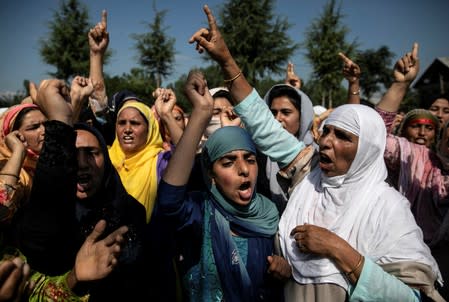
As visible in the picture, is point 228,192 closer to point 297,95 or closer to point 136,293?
point 136,293

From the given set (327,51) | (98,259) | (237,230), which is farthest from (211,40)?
(327,51)

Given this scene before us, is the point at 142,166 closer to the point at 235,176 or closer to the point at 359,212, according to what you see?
the point at 235,176

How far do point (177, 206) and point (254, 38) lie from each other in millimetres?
18392

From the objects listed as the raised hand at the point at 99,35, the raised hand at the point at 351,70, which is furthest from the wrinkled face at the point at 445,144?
the raised hand at the point at 99,35

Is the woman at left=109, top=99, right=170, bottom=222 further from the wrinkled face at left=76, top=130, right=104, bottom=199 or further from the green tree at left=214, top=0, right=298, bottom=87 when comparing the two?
the green tree at left=214, top=0, right=298, bottom=87

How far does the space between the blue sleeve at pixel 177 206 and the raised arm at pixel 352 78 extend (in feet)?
6.20

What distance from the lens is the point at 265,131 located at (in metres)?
2.20

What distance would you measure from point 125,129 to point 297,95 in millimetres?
1696

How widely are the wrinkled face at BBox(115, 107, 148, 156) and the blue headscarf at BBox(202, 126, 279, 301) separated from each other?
1.39 metres

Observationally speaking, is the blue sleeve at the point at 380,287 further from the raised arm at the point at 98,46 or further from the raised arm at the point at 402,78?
the raised arm at the point at 98,46

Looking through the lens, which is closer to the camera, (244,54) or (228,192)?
(228,192)

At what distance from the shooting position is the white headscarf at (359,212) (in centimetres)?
164

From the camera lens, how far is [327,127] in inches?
78.4

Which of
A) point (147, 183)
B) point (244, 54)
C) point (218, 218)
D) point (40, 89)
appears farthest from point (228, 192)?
point (244, 54)
